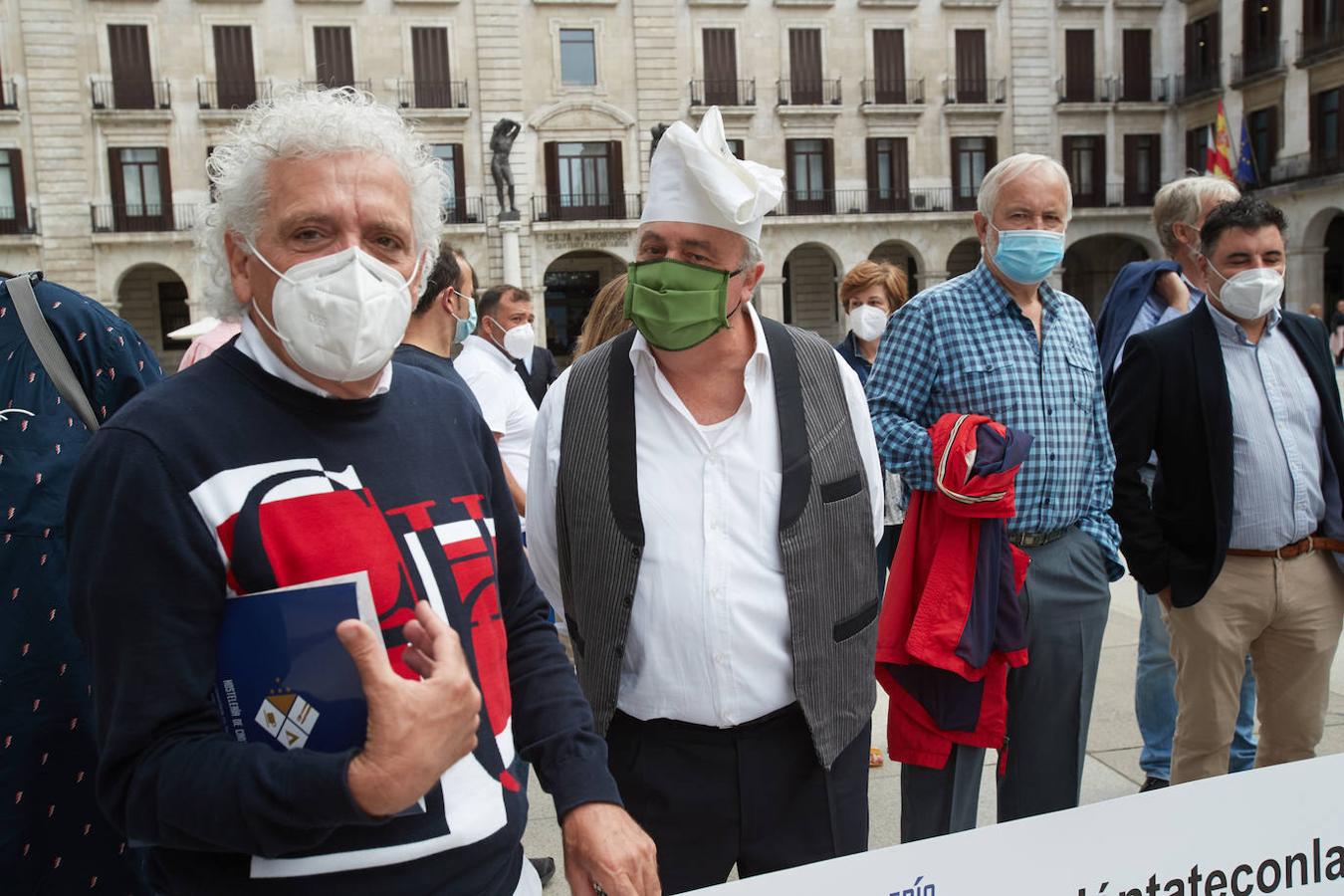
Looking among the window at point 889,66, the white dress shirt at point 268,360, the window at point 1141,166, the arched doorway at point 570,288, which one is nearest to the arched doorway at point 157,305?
the arched doorway at point 570,288

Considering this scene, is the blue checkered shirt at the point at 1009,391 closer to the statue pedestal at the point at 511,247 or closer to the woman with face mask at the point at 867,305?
the woman with face mask at the point at 867,305

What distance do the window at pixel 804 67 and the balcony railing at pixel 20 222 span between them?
20.3 m

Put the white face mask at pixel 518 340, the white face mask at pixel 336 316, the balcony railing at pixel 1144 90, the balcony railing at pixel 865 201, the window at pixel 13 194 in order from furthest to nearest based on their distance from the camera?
the balcony railing at pixel 1144 90, the balcony railing at pixel 865 201, the window at pixel 13 194, the white face mask at pixel 518 340, the white face mask at pixel 336 316

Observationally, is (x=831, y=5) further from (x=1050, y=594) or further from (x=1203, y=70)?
(x=1050, y=594)

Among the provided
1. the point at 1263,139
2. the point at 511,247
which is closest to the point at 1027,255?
the point at 511,247

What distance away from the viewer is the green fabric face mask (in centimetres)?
221

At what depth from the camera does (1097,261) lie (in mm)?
35594

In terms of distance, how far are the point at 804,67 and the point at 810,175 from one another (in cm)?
306

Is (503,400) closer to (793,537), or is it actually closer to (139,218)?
(793,537)

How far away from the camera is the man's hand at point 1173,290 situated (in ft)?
14.0

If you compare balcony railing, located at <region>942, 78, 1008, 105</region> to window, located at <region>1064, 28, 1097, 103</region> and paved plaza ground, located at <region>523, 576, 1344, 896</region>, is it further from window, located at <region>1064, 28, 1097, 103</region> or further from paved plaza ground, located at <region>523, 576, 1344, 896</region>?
paved plaza ground, located at <region>523, 576, 1344, 896</region>

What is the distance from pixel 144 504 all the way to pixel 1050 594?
2343 mm

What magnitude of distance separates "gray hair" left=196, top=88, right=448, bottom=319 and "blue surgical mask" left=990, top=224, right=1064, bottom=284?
1.85m

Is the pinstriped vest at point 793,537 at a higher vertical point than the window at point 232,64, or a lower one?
lower
